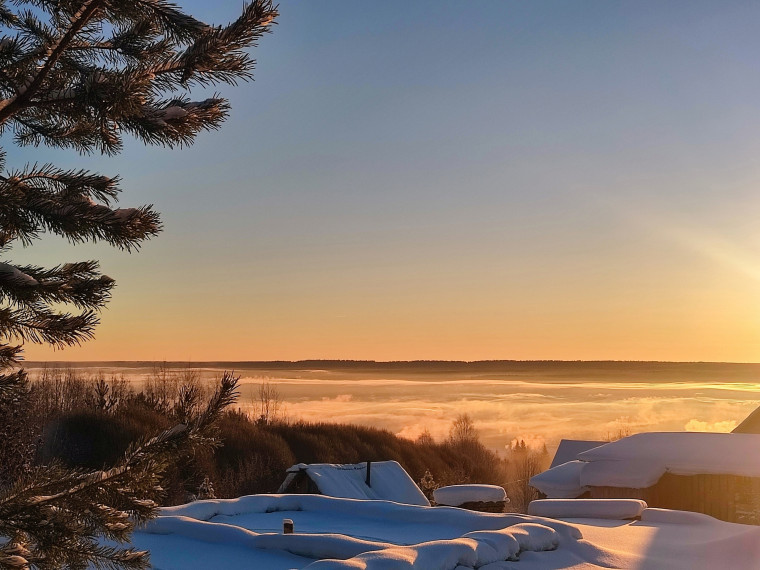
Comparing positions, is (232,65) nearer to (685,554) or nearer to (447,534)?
(447,534)

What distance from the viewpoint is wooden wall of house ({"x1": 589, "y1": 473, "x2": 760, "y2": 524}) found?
2133 cm

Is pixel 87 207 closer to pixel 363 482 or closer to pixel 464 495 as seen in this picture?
pixel 464 495

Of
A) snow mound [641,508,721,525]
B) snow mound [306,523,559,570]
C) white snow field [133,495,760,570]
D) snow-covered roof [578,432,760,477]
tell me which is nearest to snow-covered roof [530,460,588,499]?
snow-covered roof [578,432,760,477]

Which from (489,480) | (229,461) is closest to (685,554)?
(229,461)

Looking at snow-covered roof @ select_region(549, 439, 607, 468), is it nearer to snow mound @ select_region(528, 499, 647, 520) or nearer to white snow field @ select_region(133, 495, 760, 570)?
snow mound @ select_region(528, 499, 647, 520)

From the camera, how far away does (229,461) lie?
124 ft

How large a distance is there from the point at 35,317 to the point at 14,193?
0.72 meters

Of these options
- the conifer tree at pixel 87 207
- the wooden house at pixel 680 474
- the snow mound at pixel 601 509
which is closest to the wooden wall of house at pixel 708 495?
the wooden house at pixel 680 474

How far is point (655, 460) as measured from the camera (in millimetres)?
22750

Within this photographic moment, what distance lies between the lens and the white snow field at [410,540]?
8.14 meters

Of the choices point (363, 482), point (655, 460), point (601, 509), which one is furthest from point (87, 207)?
point (655, 460)

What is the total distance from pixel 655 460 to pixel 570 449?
9169 mm

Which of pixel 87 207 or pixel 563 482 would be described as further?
pixel 563 482

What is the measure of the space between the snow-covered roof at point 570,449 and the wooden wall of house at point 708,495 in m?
7.95
